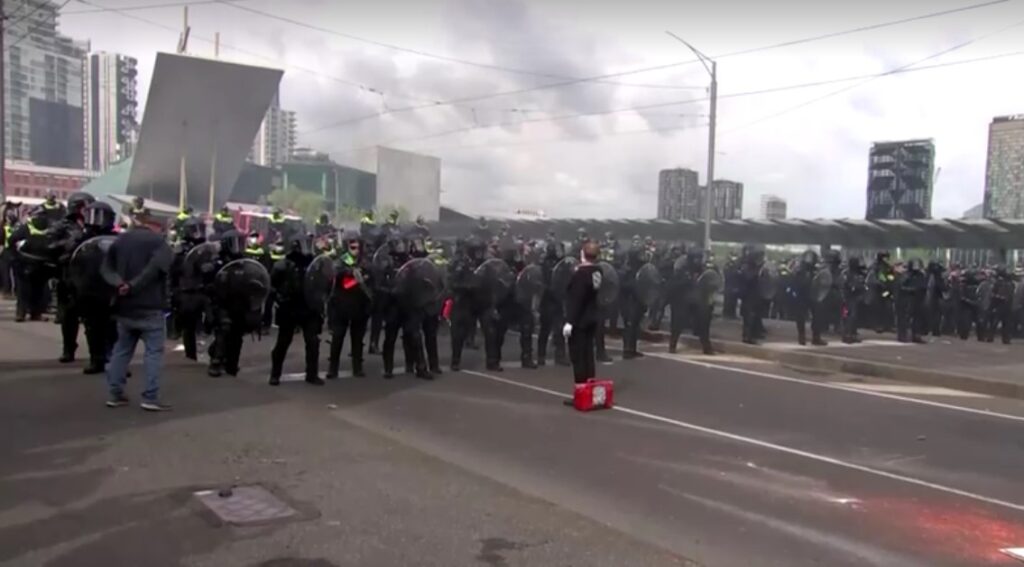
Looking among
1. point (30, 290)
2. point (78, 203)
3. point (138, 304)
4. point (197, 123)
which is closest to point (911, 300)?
point (138, 304)

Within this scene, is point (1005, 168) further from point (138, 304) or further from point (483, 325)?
point (138, 304)

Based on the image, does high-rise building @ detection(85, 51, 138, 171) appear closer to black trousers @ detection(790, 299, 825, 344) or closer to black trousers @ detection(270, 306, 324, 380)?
black trousers @ detection(790, 299, 825, 344)

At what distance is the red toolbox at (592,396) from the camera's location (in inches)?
360

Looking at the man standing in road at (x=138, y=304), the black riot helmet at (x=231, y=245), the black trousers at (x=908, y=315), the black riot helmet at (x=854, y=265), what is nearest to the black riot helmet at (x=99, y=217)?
the black riot helmet at (x=231, y=245)

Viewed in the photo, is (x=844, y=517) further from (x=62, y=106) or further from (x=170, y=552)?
(x=62, y=106)

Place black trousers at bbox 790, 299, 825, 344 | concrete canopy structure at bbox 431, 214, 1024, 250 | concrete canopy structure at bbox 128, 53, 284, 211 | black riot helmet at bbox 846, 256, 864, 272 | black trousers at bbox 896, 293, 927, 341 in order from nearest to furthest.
→ black trousers at bbox 790, 299, 825, 344, black trousers at bbox 896, 293, 927, 341, black riot helmet at bbox 846, 256, 864, 272, concrete canopy structure at bbox 431, 214, 1024, 250, concrete canopy structure at bbox 128, 53, 284, 211

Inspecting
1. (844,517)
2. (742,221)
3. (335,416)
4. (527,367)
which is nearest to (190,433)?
(335,416)

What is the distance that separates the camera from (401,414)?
860 cm

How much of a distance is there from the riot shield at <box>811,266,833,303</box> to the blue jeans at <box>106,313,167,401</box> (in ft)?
41.7

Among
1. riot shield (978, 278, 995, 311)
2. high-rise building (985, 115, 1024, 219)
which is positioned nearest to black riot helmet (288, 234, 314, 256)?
riot shield (978, 278, 995, 311)

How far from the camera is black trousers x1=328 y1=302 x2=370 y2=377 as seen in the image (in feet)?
34.0

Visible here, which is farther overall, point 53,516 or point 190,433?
point 190,433

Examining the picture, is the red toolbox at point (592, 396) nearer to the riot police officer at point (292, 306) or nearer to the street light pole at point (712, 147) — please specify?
the riot police officer at point (292, 306)

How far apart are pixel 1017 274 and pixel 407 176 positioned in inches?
3044
